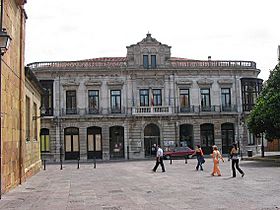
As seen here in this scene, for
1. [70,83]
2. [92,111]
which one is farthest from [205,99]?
[70,83]

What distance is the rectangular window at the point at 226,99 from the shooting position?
149 ft

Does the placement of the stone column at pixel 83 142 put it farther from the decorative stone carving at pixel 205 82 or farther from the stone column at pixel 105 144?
the decorative stone carving at pixel 205 82

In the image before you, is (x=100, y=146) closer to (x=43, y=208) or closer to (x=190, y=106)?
(x=190, y=106)

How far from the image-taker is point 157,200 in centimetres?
1167

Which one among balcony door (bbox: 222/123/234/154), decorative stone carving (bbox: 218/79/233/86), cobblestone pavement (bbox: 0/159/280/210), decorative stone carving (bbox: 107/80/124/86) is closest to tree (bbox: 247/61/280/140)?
cobblestone pavement (bbox: 0/159/280/210)

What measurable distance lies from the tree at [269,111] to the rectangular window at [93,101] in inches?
739

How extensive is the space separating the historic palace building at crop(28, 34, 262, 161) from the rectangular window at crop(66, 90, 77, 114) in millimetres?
104

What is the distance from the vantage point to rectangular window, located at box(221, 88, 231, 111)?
45.4 metres

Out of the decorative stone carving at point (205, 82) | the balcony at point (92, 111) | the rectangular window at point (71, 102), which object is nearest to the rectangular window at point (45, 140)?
the rectangular window at point (71, 102)

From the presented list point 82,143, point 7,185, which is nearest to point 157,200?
point 7,185

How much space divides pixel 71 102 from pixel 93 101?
7.60 feet

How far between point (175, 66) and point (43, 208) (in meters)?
35.1

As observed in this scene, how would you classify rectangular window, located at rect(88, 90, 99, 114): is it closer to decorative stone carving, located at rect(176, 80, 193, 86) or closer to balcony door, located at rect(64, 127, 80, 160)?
balcony door, located at rect(64, 127, 80, 160)

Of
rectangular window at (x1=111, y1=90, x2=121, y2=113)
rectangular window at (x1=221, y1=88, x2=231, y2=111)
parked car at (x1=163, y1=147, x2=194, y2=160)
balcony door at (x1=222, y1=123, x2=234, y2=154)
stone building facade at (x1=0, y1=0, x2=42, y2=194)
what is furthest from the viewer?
rectangular window at (x1=221, y1=88, x2=231, y2=111)
